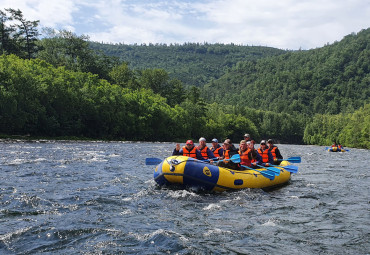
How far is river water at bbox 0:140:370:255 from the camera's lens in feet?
25.6

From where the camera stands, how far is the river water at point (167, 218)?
7801 millimetres

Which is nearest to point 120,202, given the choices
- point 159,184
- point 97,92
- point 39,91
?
point 159,184

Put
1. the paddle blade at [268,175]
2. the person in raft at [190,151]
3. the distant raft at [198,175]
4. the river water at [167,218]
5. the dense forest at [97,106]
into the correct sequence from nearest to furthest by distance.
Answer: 1. the river water at [167,218]
2. the distant raft at [198,175]
3. the person in raft at [190,151]
4. the paddle blade at [268,175]
5. the dense forest at [97,106]

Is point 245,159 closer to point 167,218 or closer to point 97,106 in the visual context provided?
point 167,218

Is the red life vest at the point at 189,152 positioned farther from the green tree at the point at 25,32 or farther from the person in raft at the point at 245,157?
the green tree at the point at 25,32

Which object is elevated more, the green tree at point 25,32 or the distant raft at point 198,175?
the green tree at point 25,32

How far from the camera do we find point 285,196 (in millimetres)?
14539

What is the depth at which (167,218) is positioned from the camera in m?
10.0

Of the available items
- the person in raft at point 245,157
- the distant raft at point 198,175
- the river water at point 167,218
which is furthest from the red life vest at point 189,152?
the person in raft at point 245,157

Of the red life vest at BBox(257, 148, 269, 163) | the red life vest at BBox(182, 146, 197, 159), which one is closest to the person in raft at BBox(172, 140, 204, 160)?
the red life vest at BBox(182, 146, 197, 159)

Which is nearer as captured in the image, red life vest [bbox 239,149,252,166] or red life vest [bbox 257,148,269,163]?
red life vest [bbox 239,149,252,166]

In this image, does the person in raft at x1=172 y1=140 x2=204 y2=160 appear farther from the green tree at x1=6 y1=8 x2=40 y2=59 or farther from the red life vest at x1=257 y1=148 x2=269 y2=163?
the green tree at x1=6 y1=8 x2=40 y2=59

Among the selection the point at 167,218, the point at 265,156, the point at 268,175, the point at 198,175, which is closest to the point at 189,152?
the point at 198,175

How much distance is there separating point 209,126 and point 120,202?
85766 mm
